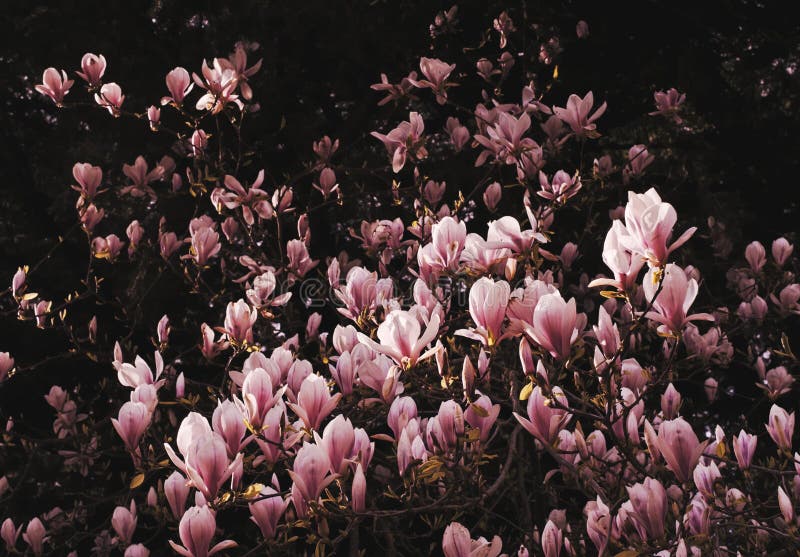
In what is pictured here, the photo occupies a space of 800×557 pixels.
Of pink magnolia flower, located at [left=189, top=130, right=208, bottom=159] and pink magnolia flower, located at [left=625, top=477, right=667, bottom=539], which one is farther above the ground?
pink magnolia flower, located at [left=625, top=477, right=667, bottom=539]

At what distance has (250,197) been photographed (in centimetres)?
255

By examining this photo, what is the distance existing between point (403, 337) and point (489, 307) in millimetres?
160

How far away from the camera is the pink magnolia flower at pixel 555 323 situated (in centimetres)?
118

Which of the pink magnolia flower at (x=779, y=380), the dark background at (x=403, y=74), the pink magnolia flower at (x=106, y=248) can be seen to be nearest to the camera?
the pink magnolia flower at (x=779, y=380)

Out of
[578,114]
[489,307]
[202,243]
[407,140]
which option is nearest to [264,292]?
[202,243]

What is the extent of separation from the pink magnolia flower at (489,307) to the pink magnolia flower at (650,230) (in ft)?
0.73

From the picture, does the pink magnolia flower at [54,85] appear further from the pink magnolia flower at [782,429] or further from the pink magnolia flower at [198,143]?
the pink magnolia flower at [782,429]

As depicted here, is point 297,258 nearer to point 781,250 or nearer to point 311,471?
point 311,471

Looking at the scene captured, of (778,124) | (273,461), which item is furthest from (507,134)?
(778,124)

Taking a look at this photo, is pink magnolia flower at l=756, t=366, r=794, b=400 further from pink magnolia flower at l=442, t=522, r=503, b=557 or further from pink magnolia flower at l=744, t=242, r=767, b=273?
pink magnolia flower at l=442, t=522, r=503, b=557

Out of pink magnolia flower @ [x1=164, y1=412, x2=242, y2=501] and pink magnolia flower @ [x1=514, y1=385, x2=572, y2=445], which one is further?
pink magnolia flower @ [x1=514, y1=385, x2=572, y2=445]

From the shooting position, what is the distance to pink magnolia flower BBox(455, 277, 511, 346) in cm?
126

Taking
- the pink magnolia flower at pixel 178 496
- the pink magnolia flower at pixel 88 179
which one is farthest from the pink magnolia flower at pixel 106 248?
the pink magnolia flower at pixel 178 496

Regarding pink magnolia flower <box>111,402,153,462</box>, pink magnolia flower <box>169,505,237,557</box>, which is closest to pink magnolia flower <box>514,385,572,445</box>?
pink magnolia flower <box>169,505,237,557</box>
